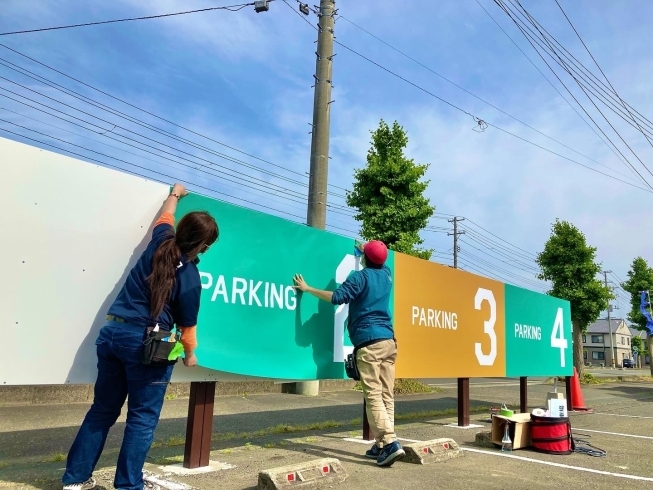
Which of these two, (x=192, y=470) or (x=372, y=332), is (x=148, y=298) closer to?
(x=192, y=470)

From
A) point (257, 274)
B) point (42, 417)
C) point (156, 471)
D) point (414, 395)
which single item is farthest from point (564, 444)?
point (414, 395)

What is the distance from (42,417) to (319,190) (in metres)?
5.31

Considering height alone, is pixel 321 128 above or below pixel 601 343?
above

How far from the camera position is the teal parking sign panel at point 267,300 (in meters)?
3.60

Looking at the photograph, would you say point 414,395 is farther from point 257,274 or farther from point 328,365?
point 257,274

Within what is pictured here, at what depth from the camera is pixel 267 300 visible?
399 centimetres

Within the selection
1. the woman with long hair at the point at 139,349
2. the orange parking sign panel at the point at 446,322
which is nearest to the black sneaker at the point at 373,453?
the orange parking sign panel at the point at 446,322

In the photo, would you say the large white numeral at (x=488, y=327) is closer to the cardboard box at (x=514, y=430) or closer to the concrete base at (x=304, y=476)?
the cardboard box at (x=514, y=430)

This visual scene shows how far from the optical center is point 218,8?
9.83m

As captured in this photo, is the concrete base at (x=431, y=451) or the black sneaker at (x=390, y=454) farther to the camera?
the concrete base at (x=431, y=451)

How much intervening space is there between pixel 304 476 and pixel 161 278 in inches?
57.6

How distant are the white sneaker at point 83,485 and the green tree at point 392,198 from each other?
379 inches

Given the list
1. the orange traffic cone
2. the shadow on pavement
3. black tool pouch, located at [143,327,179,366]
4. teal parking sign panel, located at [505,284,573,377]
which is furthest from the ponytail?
the orange traffic cone

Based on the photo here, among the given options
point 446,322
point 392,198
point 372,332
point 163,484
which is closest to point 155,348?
point 163,484
